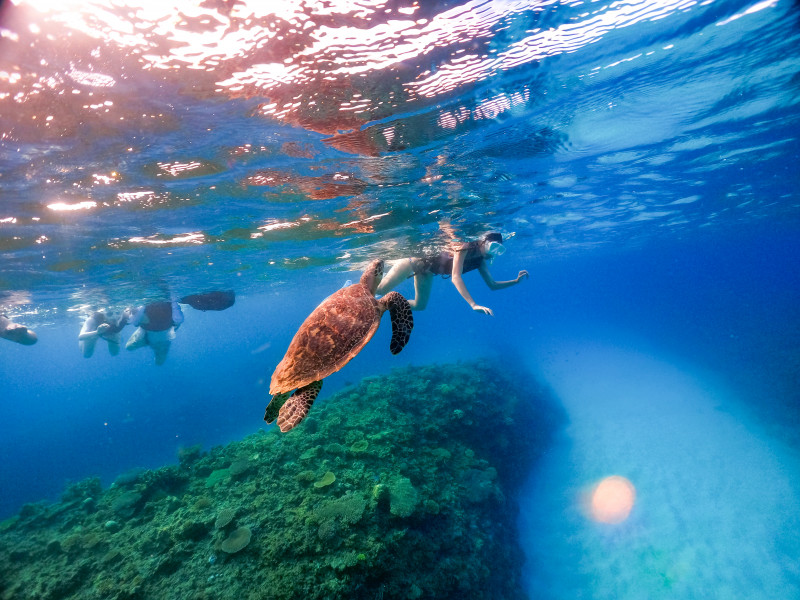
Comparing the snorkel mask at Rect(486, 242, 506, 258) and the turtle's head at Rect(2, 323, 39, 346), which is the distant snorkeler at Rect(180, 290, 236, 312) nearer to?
the turtle's head at Rect(2, 323, 39, 346)

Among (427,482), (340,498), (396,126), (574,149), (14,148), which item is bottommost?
(427,482)

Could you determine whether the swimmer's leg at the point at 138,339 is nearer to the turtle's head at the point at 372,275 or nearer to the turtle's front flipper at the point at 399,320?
the turtle's head at the point at 372,275

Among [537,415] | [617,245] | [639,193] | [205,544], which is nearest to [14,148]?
[205,544]

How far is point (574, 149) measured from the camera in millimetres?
11680

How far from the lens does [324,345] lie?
14.0 feet

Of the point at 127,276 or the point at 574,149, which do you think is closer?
the point at 574,149

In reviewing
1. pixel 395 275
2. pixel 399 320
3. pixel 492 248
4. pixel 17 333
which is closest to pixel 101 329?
pixel 17 333

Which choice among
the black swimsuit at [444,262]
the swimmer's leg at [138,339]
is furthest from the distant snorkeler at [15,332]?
the black swimsuit at [444,262]

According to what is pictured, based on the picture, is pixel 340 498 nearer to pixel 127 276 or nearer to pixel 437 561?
pixel 437 561

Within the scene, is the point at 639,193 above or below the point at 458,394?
above

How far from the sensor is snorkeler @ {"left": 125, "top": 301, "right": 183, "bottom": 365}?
19812 millimetres

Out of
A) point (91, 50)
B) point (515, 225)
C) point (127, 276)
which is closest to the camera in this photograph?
point (91, 50)

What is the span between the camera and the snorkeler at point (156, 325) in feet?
65.0

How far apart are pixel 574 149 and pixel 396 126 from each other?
24.4ft
